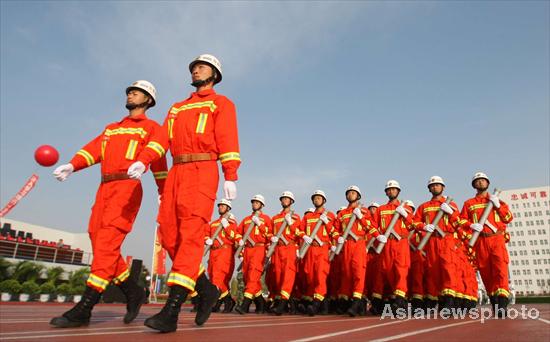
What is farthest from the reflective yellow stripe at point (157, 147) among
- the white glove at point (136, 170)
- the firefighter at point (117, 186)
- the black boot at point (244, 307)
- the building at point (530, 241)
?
the building at point (530, 241)

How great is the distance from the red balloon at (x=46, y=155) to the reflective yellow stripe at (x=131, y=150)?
453 cm

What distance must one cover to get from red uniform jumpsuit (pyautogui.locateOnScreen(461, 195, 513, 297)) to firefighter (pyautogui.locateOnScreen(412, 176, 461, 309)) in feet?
1.85

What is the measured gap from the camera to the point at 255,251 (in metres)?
9.59

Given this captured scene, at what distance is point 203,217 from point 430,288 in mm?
6638

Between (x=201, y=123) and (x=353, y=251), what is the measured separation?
539cm

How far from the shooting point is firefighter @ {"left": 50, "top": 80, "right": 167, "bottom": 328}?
4090 millimetres

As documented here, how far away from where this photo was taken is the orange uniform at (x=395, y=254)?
8078 mm

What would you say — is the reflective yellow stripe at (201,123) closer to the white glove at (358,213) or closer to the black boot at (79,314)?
the black boot at (79,314)

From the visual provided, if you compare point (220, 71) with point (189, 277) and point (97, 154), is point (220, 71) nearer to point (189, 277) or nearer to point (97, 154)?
point (97, 154)

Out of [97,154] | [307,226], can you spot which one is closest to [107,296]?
[307,226]

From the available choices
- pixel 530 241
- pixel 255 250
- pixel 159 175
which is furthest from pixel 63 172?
pixel 530 241

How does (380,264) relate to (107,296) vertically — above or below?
above

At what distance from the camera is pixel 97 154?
5.02 m

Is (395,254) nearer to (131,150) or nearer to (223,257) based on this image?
(223,257)
